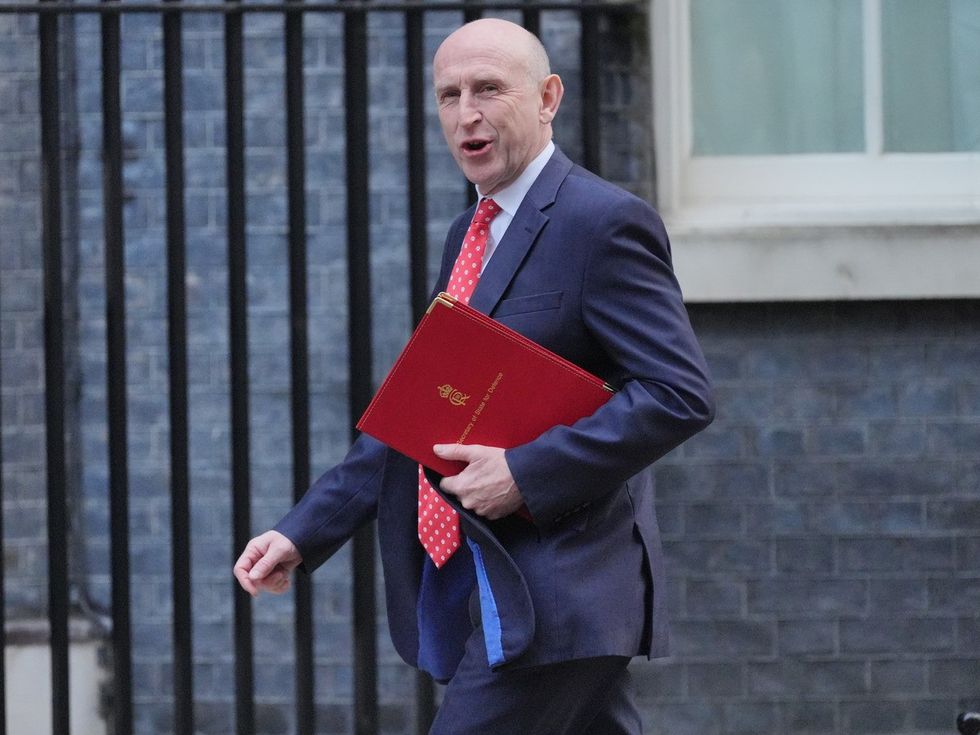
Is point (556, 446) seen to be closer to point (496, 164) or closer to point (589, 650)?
point (589, 650)

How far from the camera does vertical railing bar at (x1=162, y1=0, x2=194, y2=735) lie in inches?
163

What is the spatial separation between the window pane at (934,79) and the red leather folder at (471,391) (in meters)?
2.87

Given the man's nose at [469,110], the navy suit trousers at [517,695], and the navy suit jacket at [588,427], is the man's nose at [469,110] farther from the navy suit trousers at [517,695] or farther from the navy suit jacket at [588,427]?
the navy suit trousers at [517,695]

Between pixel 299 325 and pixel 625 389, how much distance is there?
197 centimetres

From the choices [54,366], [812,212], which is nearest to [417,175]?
[54,366]

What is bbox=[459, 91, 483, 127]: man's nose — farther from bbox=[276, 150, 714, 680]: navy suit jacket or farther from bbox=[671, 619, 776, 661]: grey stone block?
bbox=[671, 619, 776, 661]: grey stone block

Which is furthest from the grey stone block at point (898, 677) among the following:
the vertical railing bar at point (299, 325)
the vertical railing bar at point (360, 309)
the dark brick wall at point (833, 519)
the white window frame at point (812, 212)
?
the vertical railing bar at point (299, 325)

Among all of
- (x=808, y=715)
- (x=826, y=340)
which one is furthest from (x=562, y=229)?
(x=808, y=715)

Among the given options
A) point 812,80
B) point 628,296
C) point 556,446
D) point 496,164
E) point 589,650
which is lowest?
point 589,650

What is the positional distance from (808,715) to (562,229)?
2.81 m

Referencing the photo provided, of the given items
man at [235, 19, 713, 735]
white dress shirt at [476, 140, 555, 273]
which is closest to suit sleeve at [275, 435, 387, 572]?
man at [235, 19, 713, 735]

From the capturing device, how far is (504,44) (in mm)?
2555

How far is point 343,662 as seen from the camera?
518cm

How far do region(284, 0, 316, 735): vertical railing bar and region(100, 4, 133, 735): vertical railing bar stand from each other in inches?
18.3
